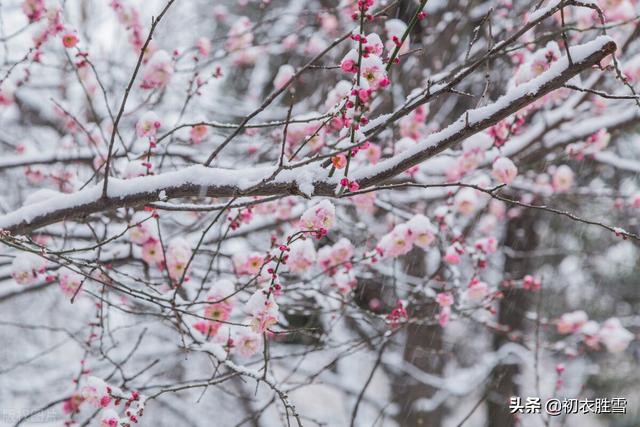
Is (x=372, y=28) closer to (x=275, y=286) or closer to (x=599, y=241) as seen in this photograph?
(x=275, y=286)

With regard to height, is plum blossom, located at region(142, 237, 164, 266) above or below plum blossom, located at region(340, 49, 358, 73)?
below

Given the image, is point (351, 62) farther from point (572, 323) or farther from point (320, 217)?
point (572, 323)

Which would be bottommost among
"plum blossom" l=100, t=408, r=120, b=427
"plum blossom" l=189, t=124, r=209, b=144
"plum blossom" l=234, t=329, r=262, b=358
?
"plum blossom" l=100, t=408, r=120, b=427

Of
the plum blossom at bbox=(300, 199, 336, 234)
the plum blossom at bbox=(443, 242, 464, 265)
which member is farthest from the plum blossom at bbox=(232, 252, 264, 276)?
the plum blossom at bbox=(443, 242, 464, 265)

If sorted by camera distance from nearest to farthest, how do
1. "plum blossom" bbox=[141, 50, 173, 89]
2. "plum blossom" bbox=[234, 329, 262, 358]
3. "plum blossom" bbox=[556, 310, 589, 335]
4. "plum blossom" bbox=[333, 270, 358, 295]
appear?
"plum blossom" bbox=[234, 329, 262, 358] < "plum blossom" bbox=[141, 50, 173, 89] < "plum blossom" bbox=[333, 270, 358, 295] < "plum blossom" bbox=[556, 310, 589, 335]

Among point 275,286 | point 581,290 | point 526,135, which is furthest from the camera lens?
point 581,290

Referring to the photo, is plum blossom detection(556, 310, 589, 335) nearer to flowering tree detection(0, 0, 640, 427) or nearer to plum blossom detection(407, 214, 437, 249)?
flowering tree detection(0, 0, 640, 427)

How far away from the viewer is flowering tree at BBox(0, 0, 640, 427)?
175cm

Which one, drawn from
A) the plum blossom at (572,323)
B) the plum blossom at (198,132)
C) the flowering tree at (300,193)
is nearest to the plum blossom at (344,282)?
the flowering tree at (300,193)

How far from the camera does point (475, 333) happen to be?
9.80 metres

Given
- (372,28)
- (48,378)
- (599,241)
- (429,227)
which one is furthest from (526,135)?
(599,241)

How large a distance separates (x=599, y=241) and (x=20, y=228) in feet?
29.5

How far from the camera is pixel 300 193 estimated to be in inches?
65.1

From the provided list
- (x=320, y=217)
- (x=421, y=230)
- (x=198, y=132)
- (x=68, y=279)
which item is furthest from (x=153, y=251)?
(x=421, y=230)
